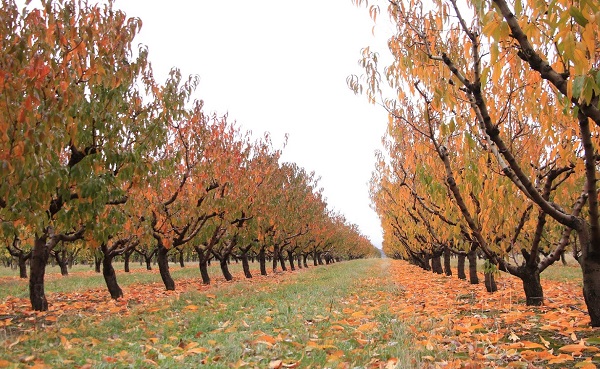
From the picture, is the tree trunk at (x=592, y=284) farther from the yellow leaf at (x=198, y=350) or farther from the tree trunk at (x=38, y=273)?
the tree trunk at (x=38, y=273)

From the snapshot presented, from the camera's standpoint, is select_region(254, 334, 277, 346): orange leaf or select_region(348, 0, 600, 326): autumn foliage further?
select_region(254, 334, 277, 346): orange leaf

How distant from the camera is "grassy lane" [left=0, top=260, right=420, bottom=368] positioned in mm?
4426

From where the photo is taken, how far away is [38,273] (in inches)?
359

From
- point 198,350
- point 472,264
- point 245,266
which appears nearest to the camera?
point 198,350

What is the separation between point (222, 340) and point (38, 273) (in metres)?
5.85

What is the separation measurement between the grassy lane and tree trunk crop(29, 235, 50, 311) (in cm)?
138

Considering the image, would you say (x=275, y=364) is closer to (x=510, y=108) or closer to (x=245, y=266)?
(x=510, y=108)

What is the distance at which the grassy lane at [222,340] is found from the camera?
4426mm

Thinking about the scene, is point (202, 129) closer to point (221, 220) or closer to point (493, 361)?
point (221, 220)

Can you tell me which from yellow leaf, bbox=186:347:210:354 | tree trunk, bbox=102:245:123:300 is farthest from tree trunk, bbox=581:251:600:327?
tree trunk, bbox=102:245:123:300

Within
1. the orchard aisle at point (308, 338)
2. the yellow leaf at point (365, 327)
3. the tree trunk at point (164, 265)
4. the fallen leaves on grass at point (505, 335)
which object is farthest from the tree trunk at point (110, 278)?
the yellow leaf at point (365, 327)

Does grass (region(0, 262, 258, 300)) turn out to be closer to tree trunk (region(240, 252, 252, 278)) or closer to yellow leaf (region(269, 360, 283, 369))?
tree trunk (region(240, 252, 252, 278))

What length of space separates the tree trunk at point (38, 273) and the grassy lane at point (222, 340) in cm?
138

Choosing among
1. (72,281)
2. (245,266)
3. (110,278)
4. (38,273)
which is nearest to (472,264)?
(110,278)
